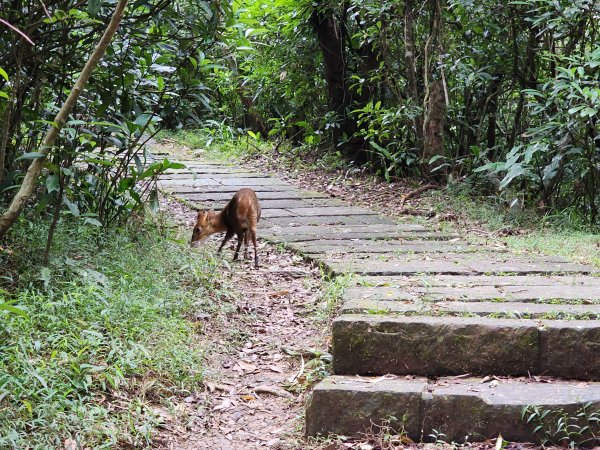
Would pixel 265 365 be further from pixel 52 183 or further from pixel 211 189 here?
pixel 211 189

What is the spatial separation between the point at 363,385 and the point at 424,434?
359mm

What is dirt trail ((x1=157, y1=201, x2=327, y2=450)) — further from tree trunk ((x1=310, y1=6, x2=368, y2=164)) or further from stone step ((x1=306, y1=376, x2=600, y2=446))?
tree trunk ((x1=310, y1=6, x2=368, y2=164))

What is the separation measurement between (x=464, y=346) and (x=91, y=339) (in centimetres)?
186

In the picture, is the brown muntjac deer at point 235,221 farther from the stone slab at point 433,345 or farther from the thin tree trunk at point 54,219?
the stone slab at point 433,345

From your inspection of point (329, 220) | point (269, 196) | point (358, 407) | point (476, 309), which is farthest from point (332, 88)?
point (358, 407)

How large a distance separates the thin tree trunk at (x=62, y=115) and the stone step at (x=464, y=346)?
1826mm

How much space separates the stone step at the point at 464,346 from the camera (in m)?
3.46

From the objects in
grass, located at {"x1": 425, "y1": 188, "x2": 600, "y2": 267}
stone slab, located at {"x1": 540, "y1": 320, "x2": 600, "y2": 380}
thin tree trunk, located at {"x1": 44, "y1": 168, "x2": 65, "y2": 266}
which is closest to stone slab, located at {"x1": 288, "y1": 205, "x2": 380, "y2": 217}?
grass, located at {"x1": 425, "y1": 188, "x2": 600, "y2": 267}

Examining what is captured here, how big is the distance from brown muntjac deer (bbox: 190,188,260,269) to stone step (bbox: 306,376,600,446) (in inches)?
126

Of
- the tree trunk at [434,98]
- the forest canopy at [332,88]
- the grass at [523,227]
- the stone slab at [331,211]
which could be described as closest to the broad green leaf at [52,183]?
the forest canopy at [332,88]

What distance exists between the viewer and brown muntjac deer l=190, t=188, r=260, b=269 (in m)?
6.58

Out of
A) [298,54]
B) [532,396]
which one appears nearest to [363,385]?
[532,396]

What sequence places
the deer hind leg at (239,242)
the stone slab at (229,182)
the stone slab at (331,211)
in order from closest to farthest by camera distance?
the deer hind leg at (239,242)
the stone slab at (331,211)
the stone slab at (229,182)

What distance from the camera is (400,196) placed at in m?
9.10
